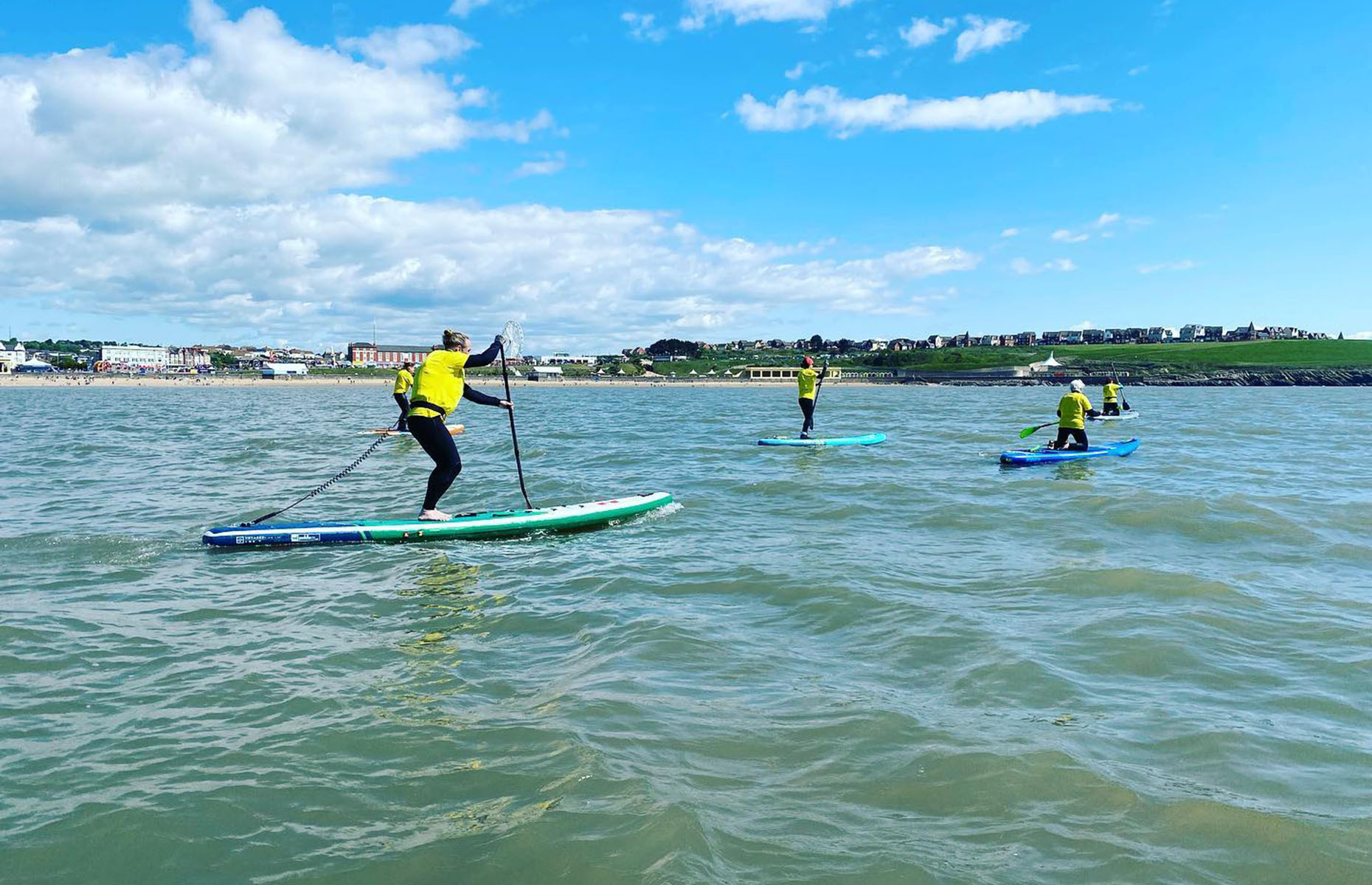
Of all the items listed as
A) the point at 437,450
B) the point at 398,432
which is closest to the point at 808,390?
the point at 398,432

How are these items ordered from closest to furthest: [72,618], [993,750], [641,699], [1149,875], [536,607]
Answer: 1. [1149,875]
2. [993,750]
3. [641,699]
4. [72,618]
5. [536,607]

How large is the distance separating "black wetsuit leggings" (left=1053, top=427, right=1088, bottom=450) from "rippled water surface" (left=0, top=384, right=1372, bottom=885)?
23.7 feet

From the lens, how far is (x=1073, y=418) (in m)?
21.1

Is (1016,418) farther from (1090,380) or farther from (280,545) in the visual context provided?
(1090,380)

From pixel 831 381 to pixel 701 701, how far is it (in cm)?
16779

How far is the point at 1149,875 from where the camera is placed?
12.7 ft

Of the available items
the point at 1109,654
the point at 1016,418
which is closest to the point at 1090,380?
the point at 1016,418

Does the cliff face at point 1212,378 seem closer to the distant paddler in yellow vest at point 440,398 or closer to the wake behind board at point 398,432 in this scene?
the wake behind board at point 398,432

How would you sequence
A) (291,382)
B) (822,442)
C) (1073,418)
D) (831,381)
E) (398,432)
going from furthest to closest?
1. (831,381)
2. (291,382)
3. (398,432)
4. (822,442)
5. (1073,418)

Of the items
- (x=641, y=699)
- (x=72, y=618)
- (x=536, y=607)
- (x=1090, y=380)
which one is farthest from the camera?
(x=1090, y=380)

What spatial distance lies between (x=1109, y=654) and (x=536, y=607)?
17.9ft

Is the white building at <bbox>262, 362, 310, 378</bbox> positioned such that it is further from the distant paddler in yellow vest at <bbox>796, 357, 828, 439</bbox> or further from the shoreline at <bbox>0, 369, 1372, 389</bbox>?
the distant paddler in yellow vest at <bbox>796, 357, 828, 439</bbox>

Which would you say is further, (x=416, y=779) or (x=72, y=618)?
(x=72, y=618)

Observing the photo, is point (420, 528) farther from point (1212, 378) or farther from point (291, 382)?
point (1212, 378)
